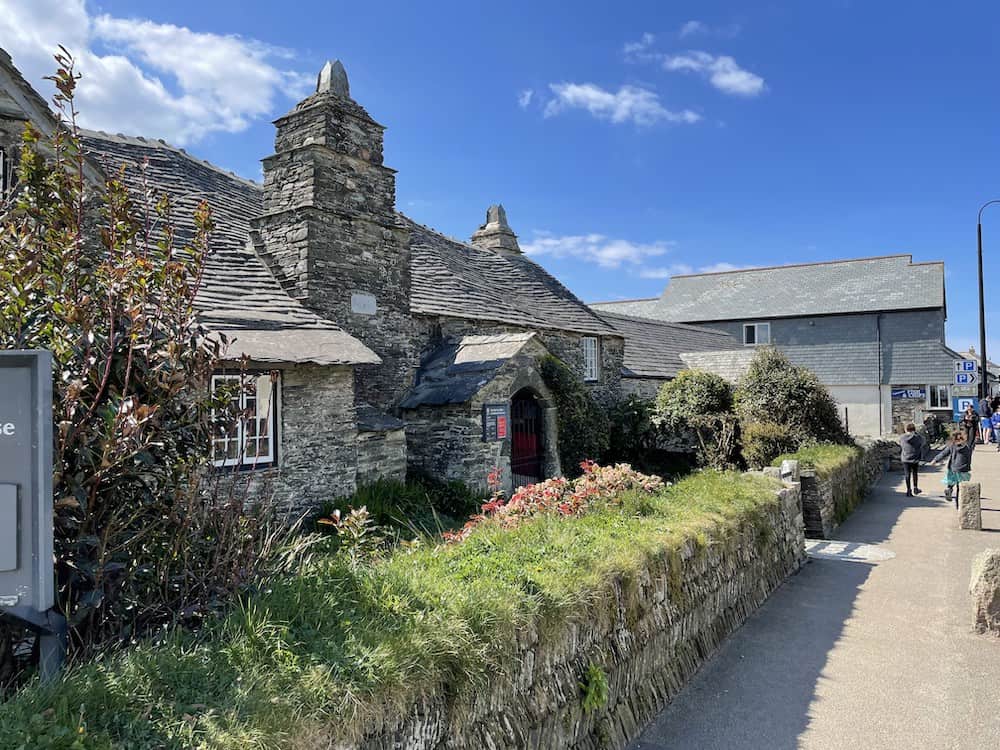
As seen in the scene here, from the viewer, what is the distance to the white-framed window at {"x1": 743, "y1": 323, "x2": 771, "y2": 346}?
40.2 metres

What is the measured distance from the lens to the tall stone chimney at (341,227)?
12.9 m

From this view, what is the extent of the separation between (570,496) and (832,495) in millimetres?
8557

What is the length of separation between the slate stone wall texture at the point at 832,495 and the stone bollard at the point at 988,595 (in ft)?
15.4

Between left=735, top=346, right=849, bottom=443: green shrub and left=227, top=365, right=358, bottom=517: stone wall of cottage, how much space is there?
11.3m

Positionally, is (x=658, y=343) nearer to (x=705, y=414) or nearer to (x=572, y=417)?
(x=705, y=414)

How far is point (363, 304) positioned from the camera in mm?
13555

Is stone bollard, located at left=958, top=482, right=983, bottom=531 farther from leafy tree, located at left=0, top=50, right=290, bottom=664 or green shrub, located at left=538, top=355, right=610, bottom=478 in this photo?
leafy tree, located at left=0, top=50, right=290, bottom=664

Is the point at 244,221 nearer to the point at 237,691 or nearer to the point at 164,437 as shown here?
the point at 164,437

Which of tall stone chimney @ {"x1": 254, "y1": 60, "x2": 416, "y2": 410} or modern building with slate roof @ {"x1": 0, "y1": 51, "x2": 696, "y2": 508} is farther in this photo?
tall stone chimney @ {"x1": 254, "y1": 60, "x2": 416, "y2": 410}

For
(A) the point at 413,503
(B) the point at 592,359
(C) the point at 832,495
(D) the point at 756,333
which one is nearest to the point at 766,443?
(C) the point at 832,495

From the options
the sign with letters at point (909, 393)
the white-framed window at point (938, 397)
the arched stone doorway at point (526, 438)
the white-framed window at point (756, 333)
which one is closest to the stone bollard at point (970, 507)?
the arched stone doorway at point (526, 438)

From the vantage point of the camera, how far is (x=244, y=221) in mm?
14742

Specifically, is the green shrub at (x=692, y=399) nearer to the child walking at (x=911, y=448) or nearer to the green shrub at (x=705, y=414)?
the green shrub at (x=705, y=414)

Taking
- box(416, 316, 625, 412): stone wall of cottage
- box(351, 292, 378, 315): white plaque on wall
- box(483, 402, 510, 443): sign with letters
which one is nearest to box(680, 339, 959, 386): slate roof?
box(416, 316, 625, 412): stone wall of cottage
